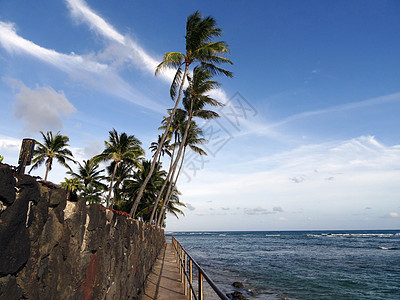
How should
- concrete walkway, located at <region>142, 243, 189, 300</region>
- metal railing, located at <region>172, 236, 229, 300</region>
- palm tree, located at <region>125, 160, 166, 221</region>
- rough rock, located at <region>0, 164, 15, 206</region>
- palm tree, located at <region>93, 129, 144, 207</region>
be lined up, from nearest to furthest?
rough rock, located at <region>0, 164, 15, 206</region> < metal railing, located at <region>172, 236, 229, 300</region> < concrete walkway, located at <region>142, 243, 189, 300</region> < palm tree, located at <region>93, 129, 144, 207</region> < palm tree, located at <region>125, 160, 166, 221</region>

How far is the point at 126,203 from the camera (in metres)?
27.3

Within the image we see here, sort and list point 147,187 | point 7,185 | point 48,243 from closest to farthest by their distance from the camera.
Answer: point 7,185 < point 48,243 < point 147,187

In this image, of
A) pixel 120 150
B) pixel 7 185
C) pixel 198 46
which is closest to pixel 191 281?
pixel 7 185

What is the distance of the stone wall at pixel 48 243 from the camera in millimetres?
1470

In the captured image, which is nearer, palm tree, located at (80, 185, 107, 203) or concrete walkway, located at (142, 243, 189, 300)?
concrete walkway, located at (142, 243, 189, 300)

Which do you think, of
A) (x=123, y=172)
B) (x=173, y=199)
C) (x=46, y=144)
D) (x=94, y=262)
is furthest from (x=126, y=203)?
(x=94, y=262)

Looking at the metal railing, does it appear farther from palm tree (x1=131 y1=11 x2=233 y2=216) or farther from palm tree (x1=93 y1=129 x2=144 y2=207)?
palm tree (x1=93 y1=129 x2=144 y2=207)

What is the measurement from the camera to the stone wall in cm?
147

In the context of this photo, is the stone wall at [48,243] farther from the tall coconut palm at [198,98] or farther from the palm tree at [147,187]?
the palm tree at [147,187]

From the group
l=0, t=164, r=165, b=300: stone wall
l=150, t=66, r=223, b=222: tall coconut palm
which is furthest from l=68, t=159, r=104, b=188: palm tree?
l=0, t=164, r=165, b=300: stone wall

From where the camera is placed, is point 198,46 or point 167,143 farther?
point 167,143

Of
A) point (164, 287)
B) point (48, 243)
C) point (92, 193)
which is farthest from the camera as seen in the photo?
point (92, 193)

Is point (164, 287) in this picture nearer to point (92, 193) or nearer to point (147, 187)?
point (147, 187)

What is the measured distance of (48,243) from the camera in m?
1.92
